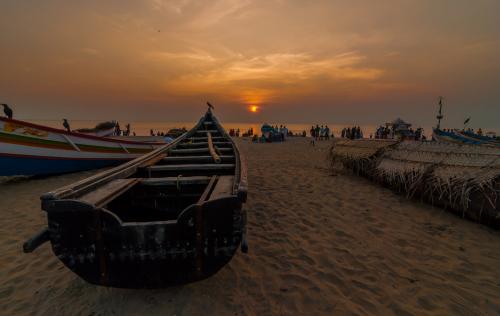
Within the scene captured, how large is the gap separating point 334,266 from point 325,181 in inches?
203

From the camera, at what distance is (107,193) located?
283cm

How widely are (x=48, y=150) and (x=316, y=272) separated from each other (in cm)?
946

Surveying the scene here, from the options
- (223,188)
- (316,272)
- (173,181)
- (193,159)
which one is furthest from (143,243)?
(193,159)

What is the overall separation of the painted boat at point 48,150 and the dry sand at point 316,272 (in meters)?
2.49

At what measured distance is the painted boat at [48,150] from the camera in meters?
7.19

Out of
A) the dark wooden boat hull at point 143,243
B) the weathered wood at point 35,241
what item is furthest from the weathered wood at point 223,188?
the weathered wood at point 35,241

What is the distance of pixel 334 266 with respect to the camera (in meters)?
3.40

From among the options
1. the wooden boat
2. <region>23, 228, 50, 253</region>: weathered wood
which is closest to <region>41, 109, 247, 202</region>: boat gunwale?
the wooden boat

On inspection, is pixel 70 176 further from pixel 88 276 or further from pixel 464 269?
pixel 464 269

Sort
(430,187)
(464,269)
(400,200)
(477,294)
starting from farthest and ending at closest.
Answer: (400,200)
(430,187)
(464,269)
(477,294)

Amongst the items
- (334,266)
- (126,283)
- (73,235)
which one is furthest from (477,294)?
(73,235)

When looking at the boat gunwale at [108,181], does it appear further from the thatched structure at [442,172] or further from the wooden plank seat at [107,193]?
the thatched structure at [442,172]

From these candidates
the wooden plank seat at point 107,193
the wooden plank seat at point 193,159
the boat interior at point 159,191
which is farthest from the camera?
the wooden plank seat at point 193,159

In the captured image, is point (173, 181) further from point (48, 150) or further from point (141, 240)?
point (48, 150)
